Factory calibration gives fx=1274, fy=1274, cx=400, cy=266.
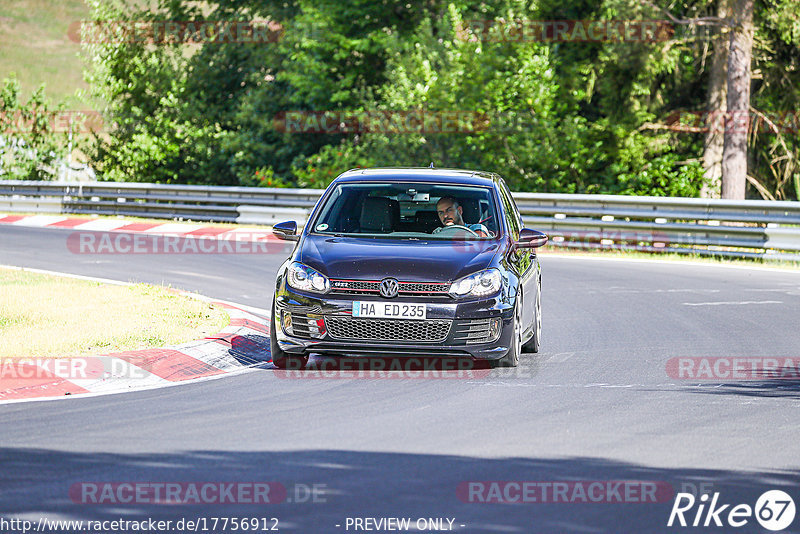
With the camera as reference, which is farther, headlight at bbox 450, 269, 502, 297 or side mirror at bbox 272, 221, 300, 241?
side mirror at bbox 272, 221, 300, 241

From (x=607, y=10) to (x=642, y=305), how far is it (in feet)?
58.8

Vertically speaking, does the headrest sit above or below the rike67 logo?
above

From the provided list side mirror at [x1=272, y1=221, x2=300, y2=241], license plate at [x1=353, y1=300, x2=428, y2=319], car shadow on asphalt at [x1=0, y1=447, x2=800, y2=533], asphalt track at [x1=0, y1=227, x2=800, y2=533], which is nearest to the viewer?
car shadow on asphalt at [x1=0, y1=447, x2=800, y2=533]

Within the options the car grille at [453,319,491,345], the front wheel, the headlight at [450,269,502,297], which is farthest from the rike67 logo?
the front wheel

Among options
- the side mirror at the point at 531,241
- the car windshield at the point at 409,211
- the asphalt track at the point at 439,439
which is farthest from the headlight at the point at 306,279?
the side mirror at the point at 531,241

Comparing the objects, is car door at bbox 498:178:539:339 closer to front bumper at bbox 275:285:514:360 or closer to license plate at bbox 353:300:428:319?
front bumper at bbox 275:285:514:360

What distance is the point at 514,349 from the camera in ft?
33.2

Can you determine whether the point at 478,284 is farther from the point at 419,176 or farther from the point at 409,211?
the point at 419,176

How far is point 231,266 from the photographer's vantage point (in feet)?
62.3

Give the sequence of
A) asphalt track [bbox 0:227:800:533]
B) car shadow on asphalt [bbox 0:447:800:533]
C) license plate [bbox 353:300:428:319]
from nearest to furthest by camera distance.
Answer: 1. car shadow on asphalt [bbox 0:447:800:533]
2. asphalt track [bbox 0:227:800:533]
3. license plate [bbox 353:300:428:319]

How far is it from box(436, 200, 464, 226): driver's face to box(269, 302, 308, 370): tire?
5.72ft

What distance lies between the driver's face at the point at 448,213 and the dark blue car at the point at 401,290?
2 centimetres

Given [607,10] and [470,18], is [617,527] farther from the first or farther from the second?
[470,18]

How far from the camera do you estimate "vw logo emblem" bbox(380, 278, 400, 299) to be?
9.70 meters
